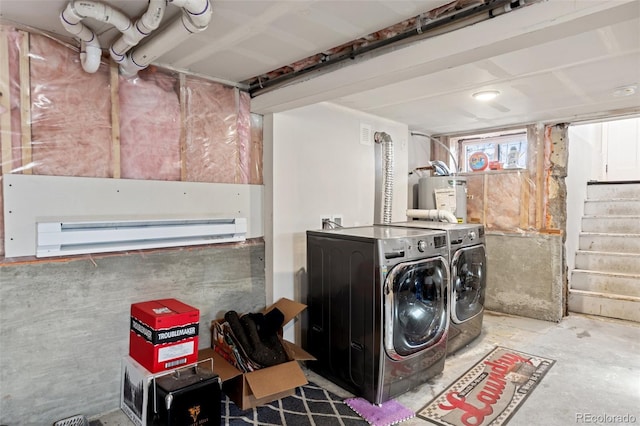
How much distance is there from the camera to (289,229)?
9.45 ft

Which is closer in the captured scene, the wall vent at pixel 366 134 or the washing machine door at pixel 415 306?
the washing machine door at pixel 415 306

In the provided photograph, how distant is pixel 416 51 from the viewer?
174 cm

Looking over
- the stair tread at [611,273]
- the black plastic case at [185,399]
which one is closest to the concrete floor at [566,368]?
the black plastic case at [185,399]

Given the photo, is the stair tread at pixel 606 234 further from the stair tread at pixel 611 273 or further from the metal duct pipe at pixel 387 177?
the metal duct pipe at pixel 387 177

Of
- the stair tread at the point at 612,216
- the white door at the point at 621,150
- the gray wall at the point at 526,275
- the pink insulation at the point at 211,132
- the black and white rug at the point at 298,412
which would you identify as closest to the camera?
the black and white rug at the point at 298,412

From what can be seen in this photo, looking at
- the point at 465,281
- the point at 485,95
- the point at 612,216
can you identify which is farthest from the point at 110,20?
the point at 612,216

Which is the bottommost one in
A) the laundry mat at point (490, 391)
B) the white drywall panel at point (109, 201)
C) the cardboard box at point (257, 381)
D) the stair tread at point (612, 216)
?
the laundry mat at point (490, 391)

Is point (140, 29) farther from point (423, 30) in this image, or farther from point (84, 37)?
point (423, 30)

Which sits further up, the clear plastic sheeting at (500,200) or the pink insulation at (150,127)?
the pink insulation at (150,127)

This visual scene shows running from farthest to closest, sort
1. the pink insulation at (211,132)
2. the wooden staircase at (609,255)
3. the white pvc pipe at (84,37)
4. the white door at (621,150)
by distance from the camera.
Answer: the white door at (621,150) < the wooden staircase at (609,255) < the pink insulation at (211,132) < the white pvc pipe at (84,37)

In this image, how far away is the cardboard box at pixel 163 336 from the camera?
194 centimetres

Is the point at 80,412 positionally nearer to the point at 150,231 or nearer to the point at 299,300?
the point at 150,231

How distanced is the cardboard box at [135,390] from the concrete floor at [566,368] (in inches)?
3.5

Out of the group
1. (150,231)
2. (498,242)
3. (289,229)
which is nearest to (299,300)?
(289,229)
